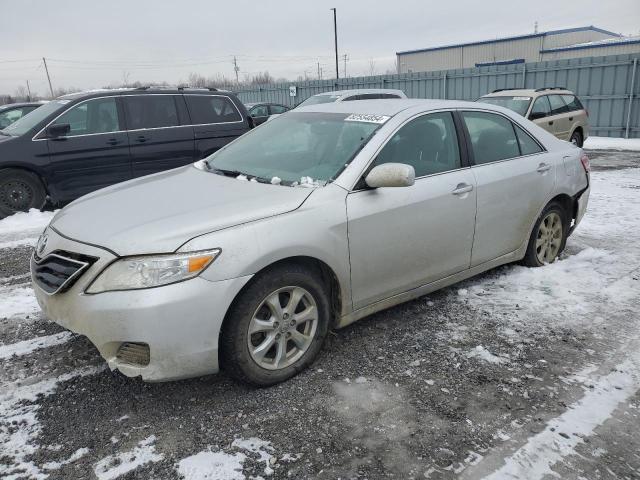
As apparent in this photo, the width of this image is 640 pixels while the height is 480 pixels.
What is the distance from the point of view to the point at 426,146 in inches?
153

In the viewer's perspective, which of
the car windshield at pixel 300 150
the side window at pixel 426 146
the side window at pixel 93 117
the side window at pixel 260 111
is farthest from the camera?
the side window at pixel 260 111

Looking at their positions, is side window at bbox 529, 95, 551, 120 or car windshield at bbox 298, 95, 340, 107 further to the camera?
car windshield at bbox 298, 95, 340, 107

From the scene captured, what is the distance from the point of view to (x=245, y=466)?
2453 mm

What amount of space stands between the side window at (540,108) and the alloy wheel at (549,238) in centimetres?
714

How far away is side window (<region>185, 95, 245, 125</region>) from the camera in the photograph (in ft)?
27.9

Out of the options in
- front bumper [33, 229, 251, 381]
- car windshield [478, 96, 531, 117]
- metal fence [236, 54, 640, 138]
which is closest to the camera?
front bumper [33, 229, 251, 381]

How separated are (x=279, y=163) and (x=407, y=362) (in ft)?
5.36

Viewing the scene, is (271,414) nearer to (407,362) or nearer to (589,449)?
(407,362)

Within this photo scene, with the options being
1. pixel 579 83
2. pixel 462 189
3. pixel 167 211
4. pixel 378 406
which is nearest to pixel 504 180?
pixel 462 189

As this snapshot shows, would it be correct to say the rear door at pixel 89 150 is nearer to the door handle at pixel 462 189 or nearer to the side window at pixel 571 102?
the door handle at pixel 462 189

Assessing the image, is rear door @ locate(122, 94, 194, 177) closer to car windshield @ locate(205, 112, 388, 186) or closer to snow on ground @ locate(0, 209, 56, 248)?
snow on ground @ locate(0, 209, 56, 248)

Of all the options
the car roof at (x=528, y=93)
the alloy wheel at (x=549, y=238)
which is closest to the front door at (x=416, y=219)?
the alloy wheel at (x=549, y=238)

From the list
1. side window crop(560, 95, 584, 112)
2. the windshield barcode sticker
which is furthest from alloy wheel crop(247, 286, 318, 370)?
side window crop(560, 95, 584, 112)

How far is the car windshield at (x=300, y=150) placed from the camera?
352cm
